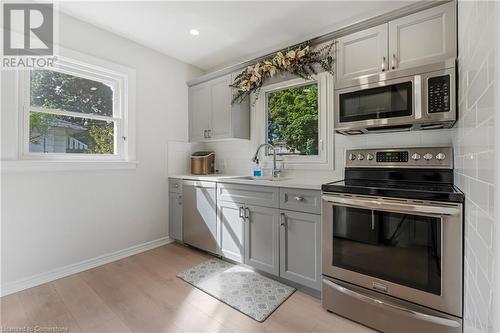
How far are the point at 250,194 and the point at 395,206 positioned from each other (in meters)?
1.20

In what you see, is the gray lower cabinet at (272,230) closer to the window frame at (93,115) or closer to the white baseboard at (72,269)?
the white baseboard at (72,269)

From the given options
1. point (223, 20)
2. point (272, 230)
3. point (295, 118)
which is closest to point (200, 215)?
point (272, 230)

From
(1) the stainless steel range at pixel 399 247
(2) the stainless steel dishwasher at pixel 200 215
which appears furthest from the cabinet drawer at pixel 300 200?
(2) the stainless steel dishwasher at pixel 200 215

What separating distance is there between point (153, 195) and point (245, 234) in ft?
4.63

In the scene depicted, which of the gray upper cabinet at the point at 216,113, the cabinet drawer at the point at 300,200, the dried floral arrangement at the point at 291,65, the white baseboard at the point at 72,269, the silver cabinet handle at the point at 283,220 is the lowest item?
the white baseboard at the point at 72,269

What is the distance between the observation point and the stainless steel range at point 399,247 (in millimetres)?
1322

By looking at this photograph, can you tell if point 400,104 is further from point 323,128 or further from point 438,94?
point 323,128

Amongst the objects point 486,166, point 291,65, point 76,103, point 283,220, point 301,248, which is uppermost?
point 291,65

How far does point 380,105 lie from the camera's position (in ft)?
5.81

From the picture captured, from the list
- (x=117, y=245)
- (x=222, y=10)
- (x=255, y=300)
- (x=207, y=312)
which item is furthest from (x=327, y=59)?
(x=117, y=245)

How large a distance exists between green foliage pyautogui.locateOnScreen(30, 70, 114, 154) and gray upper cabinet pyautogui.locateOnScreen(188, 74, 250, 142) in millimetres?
1035

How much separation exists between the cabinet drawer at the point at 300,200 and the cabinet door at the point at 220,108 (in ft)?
3.91

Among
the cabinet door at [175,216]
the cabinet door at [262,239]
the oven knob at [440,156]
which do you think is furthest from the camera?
the cabinet door at [175,216]

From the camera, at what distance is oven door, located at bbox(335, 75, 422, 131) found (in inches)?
64.5
